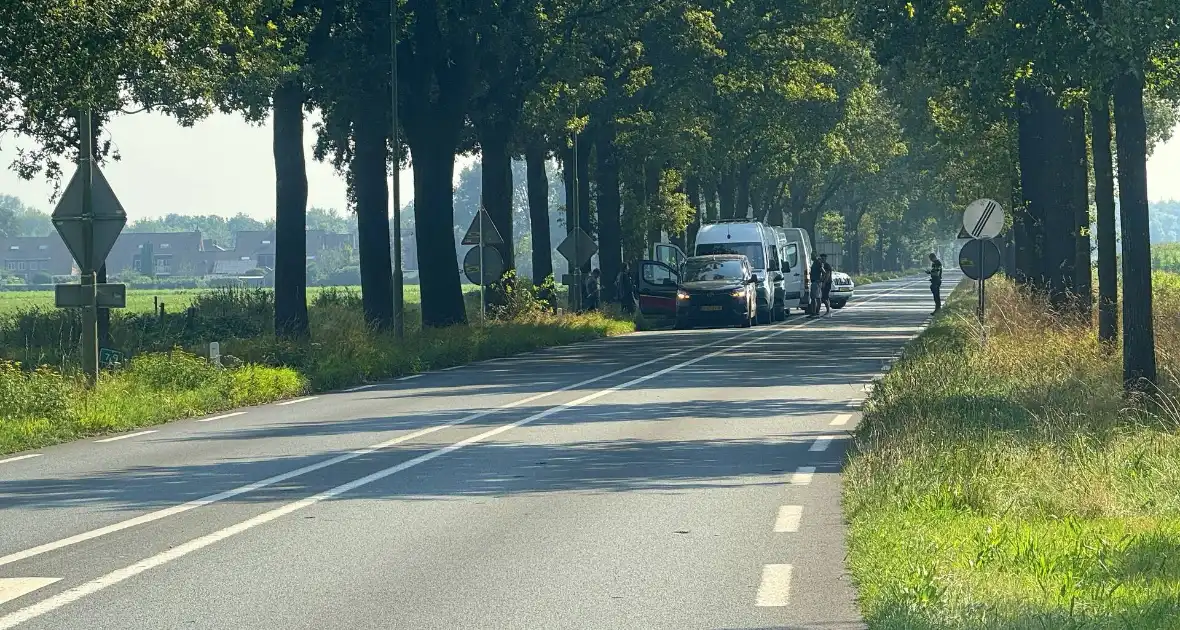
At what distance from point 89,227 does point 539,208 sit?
Result: 99.3 ft

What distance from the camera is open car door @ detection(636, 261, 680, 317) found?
52562 millimetres

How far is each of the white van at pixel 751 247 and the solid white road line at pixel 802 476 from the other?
37503 mm

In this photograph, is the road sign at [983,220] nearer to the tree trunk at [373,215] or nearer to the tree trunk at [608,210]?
the tree trunk at [373,215]

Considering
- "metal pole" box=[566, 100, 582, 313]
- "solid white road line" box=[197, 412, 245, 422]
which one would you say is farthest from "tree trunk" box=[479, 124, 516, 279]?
"solid white road line" box=[197, 412, 245, 422]

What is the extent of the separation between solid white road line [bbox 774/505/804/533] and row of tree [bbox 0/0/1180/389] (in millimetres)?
7086

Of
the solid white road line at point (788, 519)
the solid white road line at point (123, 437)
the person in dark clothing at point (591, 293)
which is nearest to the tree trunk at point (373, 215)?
the solid white road line at point (123, 437)

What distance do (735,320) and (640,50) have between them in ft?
29.0

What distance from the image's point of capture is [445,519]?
11.7 meters

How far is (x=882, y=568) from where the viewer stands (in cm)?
904

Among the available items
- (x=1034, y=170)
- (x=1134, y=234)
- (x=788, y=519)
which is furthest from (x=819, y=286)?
(x=788, y=519)

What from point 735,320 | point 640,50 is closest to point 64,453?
point 640,50

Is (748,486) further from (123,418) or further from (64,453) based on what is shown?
(123,418)

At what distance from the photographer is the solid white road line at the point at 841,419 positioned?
18.8 meters

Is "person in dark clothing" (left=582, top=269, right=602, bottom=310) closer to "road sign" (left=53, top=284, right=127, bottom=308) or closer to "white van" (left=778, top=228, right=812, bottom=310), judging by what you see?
"white van" (left=778, top=228, right=812, bottom=310)
